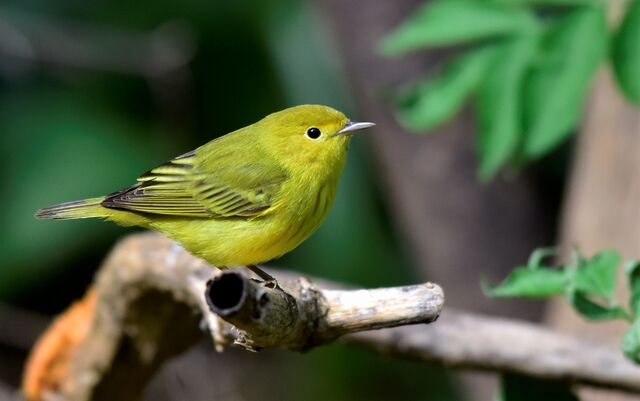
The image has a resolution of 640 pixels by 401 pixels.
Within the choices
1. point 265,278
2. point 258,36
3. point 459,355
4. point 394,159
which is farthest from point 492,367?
point 258,36

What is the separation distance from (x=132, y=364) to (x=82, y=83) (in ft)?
10.3

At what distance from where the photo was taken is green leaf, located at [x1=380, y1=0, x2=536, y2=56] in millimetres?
3465

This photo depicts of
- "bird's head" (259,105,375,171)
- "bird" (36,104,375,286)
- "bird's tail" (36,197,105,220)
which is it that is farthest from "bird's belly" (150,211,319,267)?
"bird's tail" (36,197,105,220)

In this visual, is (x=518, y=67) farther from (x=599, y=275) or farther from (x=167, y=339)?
(x=167, y=339)

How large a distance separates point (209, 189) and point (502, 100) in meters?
1.03

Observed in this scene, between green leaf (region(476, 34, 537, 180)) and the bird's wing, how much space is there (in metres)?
0.74

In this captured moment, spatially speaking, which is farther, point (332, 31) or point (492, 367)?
point (332, 31)

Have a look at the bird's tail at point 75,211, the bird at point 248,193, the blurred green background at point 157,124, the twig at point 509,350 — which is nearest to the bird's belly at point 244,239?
the bird at point 248,193

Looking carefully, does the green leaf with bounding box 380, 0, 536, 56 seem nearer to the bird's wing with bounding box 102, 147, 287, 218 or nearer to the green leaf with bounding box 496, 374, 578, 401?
the bird's wing with bounding box 102, 147, 287, 218

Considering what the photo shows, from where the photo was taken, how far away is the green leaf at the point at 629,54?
120 inches

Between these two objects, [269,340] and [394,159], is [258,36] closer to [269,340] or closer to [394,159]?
[394,159]

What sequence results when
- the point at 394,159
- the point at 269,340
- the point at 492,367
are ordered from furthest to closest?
the point at 394,159 → the point at 492,367 → the point at 269,340

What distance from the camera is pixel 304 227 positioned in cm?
305

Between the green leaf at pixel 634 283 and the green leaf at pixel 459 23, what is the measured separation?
1.11 metres
